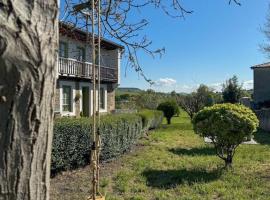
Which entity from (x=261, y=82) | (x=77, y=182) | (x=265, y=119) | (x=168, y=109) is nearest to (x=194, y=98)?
(x=168, y=109)

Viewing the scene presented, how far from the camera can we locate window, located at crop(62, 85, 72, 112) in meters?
24.2

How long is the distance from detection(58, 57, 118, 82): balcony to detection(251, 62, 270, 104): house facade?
17266 millimetres

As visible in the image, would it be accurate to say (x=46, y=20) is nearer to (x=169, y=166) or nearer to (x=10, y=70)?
(x=10, y=70)

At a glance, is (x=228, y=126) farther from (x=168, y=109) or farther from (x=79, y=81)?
(x=168, y=109)

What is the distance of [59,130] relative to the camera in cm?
822

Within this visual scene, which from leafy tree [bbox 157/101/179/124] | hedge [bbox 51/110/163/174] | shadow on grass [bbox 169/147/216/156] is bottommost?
shadow on grass [bbox 169/147/216/156]

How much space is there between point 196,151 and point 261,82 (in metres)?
28.8

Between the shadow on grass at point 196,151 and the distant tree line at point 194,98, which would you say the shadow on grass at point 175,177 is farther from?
the distant tree line at point 194,98

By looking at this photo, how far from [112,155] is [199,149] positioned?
3868 mm

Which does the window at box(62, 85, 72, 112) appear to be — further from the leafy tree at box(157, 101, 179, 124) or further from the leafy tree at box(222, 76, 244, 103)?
the leafy tree at box(222, 76, 244, 103)

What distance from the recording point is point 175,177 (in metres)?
8.17

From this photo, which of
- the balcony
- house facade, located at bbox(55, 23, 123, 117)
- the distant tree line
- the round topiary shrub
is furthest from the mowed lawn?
the distant tree line

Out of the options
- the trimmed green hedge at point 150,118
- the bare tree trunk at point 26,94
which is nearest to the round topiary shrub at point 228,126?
the bare tree trunk at point 26,94

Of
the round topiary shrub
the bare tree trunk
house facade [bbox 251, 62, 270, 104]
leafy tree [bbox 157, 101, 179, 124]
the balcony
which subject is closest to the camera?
the bare tree trunk
